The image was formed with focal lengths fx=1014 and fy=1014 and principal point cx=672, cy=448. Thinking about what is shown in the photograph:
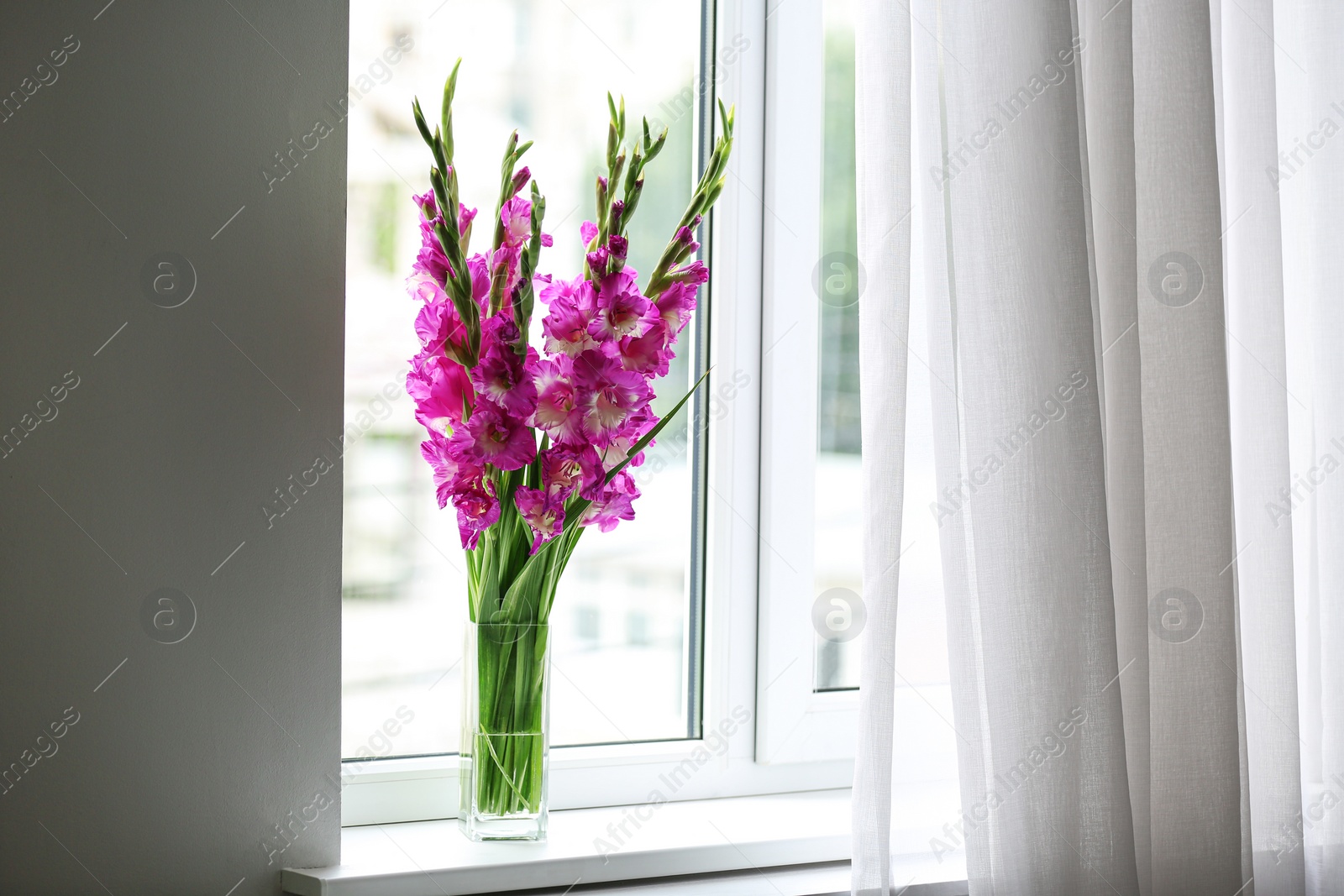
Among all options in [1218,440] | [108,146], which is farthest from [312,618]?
[1218,440]

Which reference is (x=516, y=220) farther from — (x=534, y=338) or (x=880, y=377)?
(x=880, y=377)

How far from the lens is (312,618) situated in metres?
0.91

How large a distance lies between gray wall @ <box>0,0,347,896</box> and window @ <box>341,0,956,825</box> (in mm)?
159

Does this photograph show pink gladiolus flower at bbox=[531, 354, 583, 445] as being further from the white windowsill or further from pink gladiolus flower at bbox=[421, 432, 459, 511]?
the white windowsill

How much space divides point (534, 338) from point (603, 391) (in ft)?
0.89

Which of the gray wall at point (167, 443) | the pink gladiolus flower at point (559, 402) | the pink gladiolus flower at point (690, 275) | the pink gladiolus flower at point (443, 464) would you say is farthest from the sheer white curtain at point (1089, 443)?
the gray wall at point (167, 443)

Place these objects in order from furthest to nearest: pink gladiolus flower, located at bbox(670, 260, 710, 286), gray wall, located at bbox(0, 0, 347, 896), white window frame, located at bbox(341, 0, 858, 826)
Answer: white window frame, located at bbox(341, 0, 858, 826), pink gladiolus flower, located at bbox(670, 260, 710, 286), gray wall, located at bbox(0, 0, 347, 896)

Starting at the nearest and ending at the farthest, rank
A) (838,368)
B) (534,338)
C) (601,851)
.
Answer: (601,851) < (534,338) < (838,368)

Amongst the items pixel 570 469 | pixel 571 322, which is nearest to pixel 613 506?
pixel 570 469

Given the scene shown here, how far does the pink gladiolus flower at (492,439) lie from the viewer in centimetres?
86

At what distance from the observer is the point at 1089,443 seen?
0.93 metres

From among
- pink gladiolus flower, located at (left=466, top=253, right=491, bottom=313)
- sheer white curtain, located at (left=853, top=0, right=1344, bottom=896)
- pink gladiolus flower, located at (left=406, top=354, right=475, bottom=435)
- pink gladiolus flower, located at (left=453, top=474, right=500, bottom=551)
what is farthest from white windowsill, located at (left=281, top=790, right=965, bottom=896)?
pink gladiolus flower, located at (left=466, top=253, right=491, bottom=313)

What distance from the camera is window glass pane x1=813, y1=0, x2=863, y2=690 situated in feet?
4.06

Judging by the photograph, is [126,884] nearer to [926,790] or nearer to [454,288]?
[454,288]
